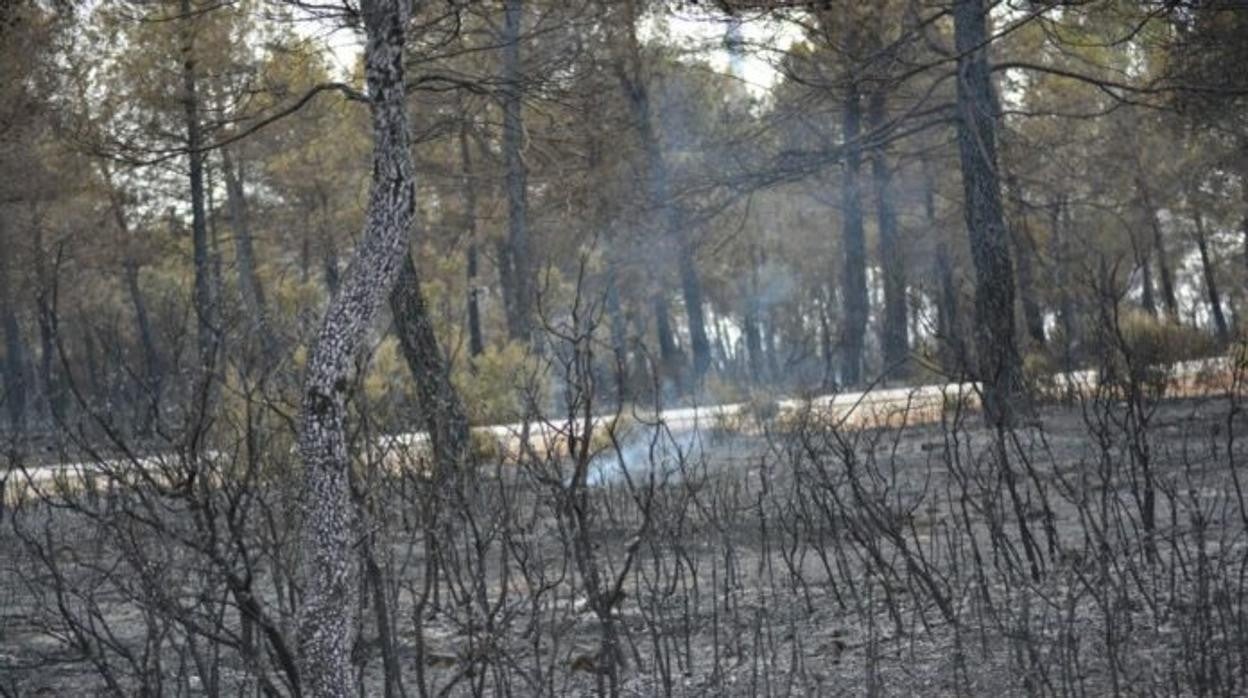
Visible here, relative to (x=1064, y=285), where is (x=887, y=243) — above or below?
above

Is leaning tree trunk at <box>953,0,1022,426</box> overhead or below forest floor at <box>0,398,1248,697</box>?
overhead

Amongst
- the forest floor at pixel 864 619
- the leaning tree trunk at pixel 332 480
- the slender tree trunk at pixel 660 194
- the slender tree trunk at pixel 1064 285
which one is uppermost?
the slender tree trunk at pixel 660 194

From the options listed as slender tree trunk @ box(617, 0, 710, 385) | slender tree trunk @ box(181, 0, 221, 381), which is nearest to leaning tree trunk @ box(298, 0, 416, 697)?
slender tree trunk @ box(181, 0, 221, 381)

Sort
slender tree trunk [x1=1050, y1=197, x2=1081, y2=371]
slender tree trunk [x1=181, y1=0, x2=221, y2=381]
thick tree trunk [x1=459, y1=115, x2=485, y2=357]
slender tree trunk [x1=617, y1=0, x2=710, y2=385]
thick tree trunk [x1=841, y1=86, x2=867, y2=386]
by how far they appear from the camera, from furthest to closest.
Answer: thick tree trunk [x1=459, y1=115, x2=485, y2=357], thick tree trunk [x1=841, y1=86, x2=867, y2=386], slender tree trunk [x1=617, y1=0, x2=710, y2=385], slender tree trunk [x1=1050, y1=197, x2=1081, y2=371], slender tree trunk [x1=181, y1=0, x2=221, y2=381]

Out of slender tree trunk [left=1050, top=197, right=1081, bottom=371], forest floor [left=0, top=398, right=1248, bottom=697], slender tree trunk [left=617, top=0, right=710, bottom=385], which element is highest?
slender tree trunk [left=617, top=0, right=710, bottom=385]

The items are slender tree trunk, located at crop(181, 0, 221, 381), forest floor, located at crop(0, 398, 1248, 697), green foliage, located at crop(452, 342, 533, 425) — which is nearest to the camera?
forest floor, located at crop(0, 398, 1248, 697)

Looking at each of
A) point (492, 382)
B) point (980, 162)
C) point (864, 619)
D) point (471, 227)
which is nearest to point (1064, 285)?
point (980, 162)

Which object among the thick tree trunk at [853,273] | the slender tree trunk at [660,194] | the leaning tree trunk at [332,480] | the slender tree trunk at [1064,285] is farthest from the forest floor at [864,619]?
the thick tree trunk at [853,273]

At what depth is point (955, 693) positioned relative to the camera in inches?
188

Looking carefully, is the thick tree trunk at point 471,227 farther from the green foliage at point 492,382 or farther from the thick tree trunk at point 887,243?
the green foliage at point 492,382

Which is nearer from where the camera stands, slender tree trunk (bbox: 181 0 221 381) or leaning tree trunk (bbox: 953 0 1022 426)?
slender tree trunk (bbox: 181 0 221 381)

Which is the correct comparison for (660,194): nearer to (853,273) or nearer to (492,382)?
(492,382)

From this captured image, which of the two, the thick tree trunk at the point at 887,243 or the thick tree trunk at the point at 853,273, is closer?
the thick tree trunk at the point at 887,243

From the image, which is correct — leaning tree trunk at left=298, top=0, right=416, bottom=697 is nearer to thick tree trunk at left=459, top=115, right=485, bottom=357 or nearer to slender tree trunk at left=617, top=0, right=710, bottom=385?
slender tree trunk at left=617, top=0, right=710, bottom=385
